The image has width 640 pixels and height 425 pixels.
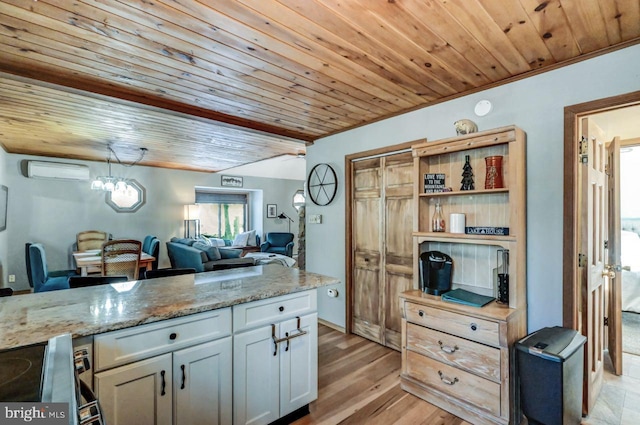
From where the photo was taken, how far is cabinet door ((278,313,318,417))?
1904mm

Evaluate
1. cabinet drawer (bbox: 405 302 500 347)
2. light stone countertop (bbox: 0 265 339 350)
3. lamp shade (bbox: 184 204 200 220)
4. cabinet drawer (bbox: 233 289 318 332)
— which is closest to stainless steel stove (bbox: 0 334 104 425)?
light stone countertop (bbox: 0 265 339 350)

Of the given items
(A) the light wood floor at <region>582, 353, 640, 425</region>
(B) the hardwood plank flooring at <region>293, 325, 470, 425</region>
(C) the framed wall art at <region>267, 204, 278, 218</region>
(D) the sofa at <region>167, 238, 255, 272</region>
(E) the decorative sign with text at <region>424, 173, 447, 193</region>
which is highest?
(E) the decorative sign with text at <region>424, 173, 447, 193</region>

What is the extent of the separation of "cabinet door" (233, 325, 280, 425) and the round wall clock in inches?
85.4

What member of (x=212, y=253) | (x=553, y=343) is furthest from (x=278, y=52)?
(x=212, y=253)

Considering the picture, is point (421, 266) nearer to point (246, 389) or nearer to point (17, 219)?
point (246, 389)

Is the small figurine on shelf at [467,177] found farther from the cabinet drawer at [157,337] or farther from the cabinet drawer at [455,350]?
the cabinet drawer at [157,337]

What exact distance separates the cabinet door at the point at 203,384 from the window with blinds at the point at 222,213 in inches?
278

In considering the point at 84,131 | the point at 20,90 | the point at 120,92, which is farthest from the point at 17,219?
the point at 120,92

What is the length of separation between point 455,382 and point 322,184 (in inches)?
99.3

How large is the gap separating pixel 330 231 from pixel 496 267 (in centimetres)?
191

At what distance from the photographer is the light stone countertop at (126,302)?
4.02ft

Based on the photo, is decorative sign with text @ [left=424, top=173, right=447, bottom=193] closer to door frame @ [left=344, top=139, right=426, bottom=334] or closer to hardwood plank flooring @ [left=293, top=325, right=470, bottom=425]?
door frame @ [left=344, top=139, right=426, bottom=334]

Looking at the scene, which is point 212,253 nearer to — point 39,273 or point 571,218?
point 39,273

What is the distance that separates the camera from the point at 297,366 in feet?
6.47
